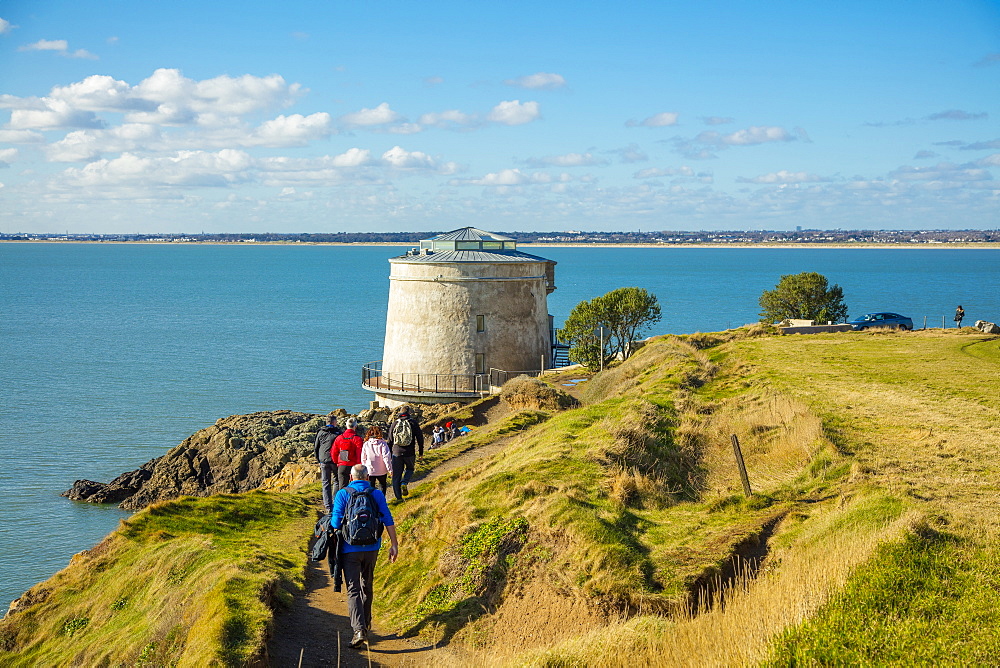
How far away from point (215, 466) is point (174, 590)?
70.1 feet

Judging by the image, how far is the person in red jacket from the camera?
1259 cm

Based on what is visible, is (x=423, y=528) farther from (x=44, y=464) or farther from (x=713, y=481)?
(x=44, y=464)

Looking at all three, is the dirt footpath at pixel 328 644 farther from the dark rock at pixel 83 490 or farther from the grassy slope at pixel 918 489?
the dark rock at pixel 83 490

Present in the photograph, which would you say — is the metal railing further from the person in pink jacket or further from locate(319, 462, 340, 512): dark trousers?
the person in pink jacket

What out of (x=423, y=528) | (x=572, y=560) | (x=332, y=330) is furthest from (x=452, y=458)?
(x=332, y=330)

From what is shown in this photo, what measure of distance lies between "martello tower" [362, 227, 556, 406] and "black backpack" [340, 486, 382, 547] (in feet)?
89.0

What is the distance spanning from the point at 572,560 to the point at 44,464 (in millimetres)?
33359

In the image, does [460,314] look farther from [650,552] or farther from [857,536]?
[857,536]

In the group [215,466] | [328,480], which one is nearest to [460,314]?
[215,466]

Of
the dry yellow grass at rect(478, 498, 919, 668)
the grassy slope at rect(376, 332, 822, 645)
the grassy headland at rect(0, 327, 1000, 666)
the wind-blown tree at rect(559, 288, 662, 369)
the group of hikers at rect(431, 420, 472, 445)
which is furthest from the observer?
the wind-blown tree at rect(559, 288, 662, 369)

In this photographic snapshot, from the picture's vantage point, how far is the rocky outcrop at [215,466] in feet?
100

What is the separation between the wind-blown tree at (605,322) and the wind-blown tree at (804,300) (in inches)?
544

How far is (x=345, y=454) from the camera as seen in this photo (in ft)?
41.6

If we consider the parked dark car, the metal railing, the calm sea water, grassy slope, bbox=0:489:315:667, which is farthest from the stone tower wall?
grassy slope, bbox=0:489:315:667
